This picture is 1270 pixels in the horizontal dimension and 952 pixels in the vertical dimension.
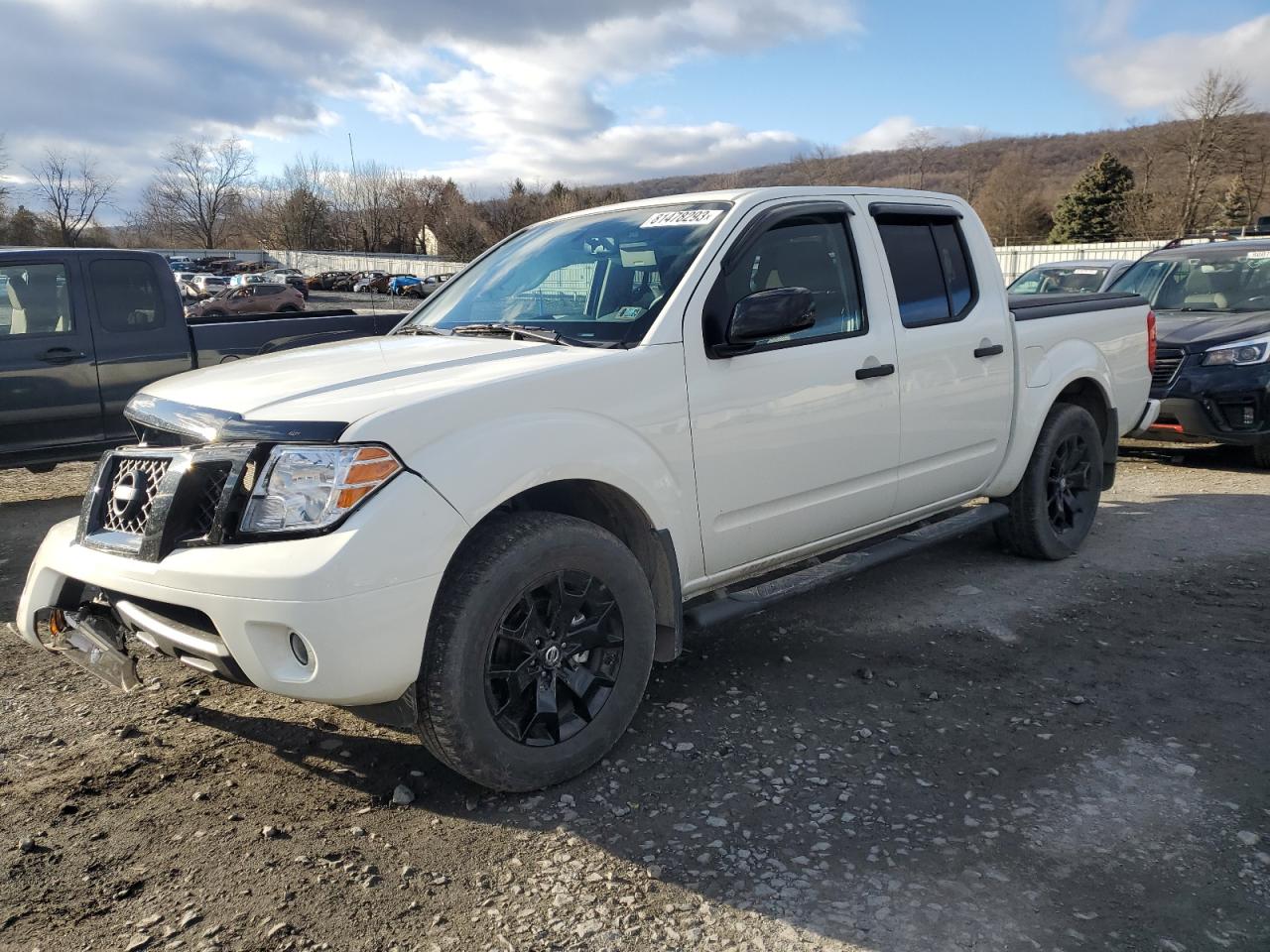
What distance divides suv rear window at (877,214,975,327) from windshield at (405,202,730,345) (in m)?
1.04

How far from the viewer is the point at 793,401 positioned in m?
3.77

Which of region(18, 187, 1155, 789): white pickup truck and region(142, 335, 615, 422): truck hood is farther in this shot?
region(142, 335, 615, 422): truck hood

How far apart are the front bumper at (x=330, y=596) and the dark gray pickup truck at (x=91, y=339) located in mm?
4026

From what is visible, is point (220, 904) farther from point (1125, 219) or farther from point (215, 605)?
point (1125, 219)

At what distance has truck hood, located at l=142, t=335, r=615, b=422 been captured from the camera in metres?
2.87

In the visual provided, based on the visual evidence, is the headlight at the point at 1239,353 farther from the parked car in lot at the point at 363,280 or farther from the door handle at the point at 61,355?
the parked car in lot at the point at 363,280

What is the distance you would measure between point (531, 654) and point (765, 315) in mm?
1415

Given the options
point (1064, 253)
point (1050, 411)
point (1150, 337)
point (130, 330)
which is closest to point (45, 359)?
point (130, 330)

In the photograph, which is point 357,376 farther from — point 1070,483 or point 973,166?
point 973,166

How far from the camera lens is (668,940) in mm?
2467

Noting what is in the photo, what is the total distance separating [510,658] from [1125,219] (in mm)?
59641

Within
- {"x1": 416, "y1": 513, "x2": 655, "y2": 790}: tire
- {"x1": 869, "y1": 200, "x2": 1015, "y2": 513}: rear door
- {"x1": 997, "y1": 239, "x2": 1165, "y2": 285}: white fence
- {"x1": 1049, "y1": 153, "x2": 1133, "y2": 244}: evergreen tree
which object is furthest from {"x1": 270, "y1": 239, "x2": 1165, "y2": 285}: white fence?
{"x1": 1049, "y1": 153, "x2": 1133, "y2": 244}: evergreen tree

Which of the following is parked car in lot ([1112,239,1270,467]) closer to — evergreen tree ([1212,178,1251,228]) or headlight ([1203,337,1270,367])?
headlight ([1203,337,1270,367])

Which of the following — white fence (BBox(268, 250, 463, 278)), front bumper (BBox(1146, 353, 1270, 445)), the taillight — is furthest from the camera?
white fence (BBox(268, 250, 463, 278))
